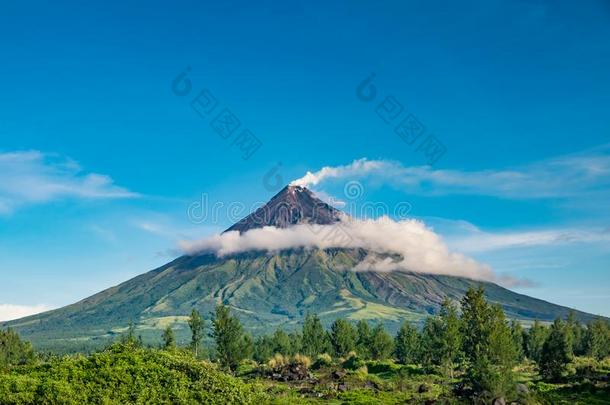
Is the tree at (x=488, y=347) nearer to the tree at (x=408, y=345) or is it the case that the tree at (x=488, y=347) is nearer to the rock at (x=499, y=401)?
the rock at (x=499, y=401)

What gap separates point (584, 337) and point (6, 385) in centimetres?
9919

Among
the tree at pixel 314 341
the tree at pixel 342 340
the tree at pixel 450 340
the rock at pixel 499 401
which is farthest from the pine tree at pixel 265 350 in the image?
the rock at pixel 499 401

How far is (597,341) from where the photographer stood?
90.2 metres

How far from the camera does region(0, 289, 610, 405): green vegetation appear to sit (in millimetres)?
23484

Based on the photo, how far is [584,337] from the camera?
95625 mm

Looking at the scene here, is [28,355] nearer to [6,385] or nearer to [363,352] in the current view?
[363,352]

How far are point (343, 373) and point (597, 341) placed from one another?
5947 centimetres

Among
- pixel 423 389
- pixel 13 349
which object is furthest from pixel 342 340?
pixel 13 349

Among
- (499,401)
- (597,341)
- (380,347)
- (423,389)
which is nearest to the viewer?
(499,401)

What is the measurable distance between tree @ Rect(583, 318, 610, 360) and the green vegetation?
0.23 meters

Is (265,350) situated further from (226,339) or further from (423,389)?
(423,389)

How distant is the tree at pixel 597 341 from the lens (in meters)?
89.7

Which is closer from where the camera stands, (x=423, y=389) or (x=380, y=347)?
Result: (x=423, y=389)

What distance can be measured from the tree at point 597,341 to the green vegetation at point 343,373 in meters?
0.23
